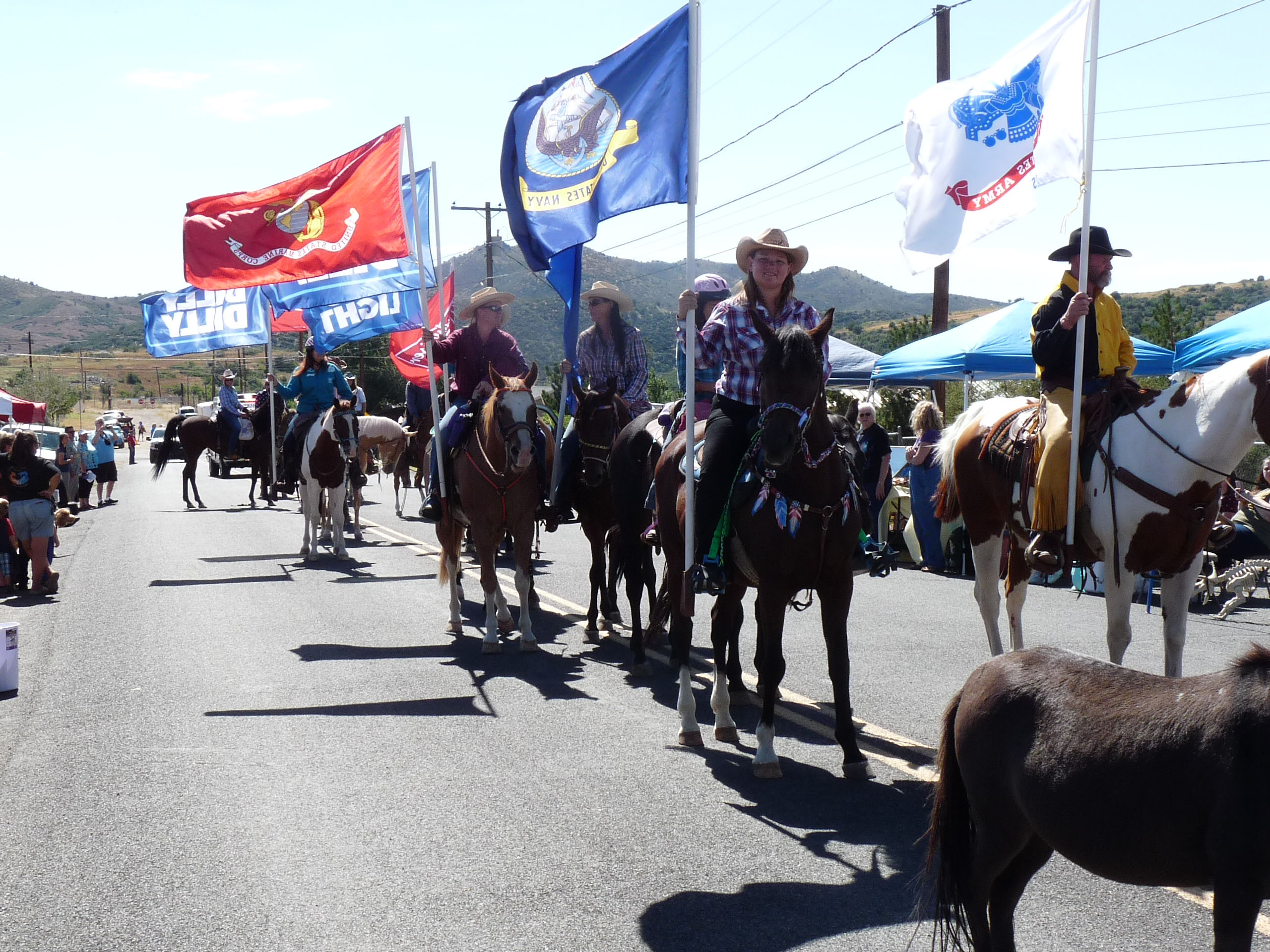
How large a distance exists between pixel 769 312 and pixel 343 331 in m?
10.1

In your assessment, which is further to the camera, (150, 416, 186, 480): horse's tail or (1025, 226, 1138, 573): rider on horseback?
(150, 416, 186, 480): horse's tail

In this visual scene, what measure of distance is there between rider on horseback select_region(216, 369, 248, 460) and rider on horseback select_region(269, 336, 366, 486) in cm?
1027

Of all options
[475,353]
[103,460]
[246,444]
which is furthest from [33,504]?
[103,460]

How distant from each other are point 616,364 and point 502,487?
155 centimetres

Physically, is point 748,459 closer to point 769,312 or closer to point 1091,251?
point 769,312

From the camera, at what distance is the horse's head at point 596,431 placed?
32.0ft

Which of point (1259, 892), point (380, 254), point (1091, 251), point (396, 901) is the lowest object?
point (396, 901)

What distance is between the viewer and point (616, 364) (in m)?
10.2

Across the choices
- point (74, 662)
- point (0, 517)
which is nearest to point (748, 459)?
point (74, 662)

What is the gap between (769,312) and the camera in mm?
6738

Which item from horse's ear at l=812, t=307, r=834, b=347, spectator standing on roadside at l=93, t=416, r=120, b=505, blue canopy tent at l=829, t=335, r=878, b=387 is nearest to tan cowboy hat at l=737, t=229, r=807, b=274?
horse's ear at l=812, t=307, r=834, b=347

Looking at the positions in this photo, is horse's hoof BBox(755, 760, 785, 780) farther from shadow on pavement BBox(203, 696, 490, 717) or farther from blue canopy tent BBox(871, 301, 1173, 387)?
blue canopy tent BBox(871, 301, 1173, 387)

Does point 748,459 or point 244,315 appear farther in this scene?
point 244,315

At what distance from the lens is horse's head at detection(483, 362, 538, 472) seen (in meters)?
9.19
